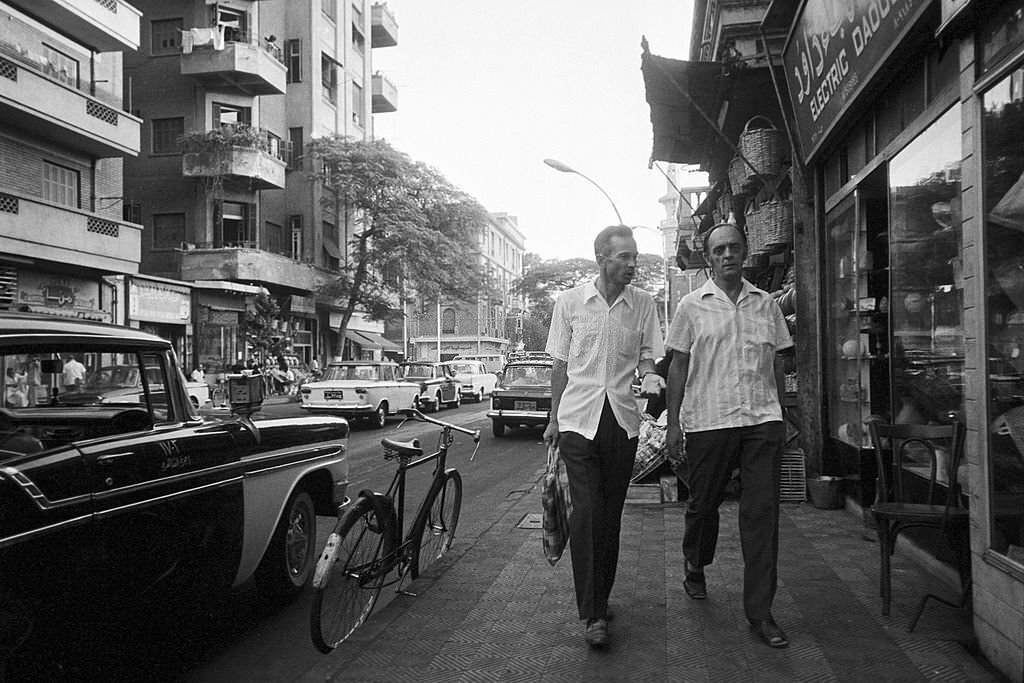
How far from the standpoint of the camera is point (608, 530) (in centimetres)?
425

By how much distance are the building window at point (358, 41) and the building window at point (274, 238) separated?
41.0 feet

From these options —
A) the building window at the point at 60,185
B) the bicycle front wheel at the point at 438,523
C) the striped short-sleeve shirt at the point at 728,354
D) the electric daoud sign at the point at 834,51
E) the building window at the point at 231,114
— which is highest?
the building window at the point at 231,114

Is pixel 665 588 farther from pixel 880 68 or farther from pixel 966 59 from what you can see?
pixel 880 68

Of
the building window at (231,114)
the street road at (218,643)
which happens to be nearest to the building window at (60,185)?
the building window at (231,114)

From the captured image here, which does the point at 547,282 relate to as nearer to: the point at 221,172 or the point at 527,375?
the point at 221,172

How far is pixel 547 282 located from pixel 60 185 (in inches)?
1959

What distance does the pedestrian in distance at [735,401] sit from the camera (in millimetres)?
4125

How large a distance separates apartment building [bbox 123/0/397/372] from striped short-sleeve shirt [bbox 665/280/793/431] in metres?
28.1

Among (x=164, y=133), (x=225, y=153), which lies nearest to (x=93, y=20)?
(x=225, y=153)

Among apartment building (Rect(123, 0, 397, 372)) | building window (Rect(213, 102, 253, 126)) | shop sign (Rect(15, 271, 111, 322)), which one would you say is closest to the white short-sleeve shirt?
shop sign (Rect(15, 271, 111, 322))

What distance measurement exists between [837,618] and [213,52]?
32.5m

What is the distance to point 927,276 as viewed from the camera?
20.1 feet

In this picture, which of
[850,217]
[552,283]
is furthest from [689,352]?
[552,283]

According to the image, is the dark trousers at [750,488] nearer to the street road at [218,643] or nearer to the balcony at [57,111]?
the street road at [218,643]
